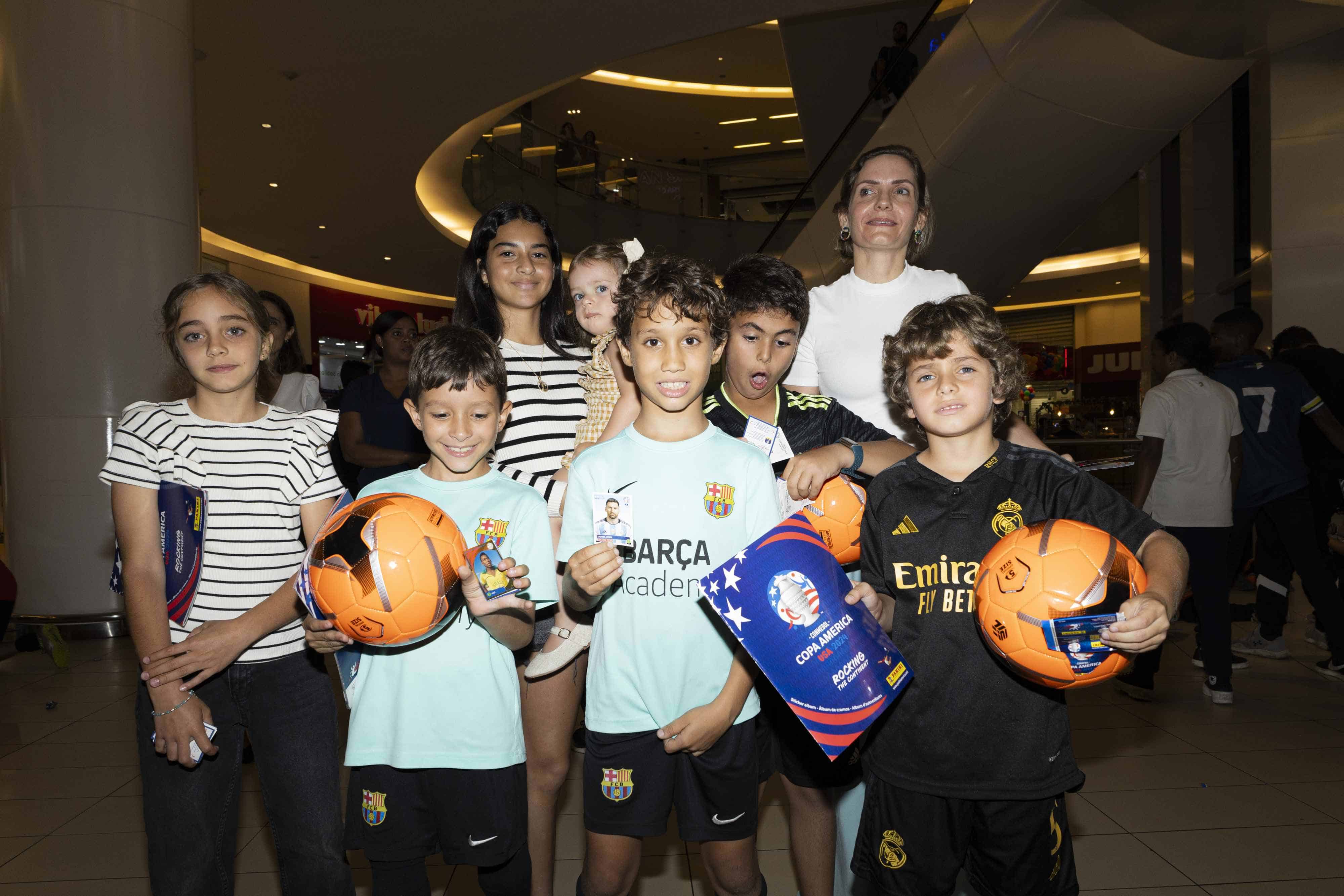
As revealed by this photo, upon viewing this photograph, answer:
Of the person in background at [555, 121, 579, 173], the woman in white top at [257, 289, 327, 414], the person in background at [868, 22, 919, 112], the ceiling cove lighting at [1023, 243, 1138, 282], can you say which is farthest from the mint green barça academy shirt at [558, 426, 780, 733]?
the ceiling cove lighting at [1023, 243, 1138, 282]

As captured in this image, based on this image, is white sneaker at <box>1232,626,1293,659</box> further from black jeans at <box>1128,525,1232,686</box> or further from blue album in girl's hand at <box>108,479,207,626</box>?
blue album in girl's hand at <box>108,479,207,626</box>

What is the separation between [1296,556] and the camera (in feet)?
17.5

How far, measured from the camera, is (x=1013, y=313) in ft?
87.5

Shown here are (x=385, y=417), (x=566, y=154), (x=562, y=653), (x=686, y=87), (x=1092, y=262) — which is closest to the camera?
(x=562, y=653)

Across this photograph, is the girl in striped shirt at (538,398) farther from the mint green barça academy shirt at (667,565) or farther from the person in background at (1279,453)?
the person in background at (1279,453)

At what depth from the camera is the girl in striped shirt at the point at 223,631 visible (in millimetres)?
2053

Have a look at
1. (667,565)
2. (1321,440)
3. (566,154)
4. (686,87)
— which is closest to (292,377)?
(667,565)

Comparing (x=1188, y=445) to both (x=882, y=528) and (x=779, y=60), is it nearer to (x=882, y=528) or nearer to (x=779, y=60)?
(x=882, y=528)

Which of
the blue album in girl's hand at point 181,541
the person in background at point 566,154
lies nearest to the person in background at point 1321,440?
the blue album in girl's hand at point 181,541

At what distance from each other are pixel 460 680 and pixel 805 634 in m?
0.91

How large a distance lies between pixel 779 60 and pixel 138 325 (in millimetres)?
17838

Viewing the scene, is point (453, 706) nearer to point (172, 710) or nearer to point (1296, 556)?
point (172, 710)

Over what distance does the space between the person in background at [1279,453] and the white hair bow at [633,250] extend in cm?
451

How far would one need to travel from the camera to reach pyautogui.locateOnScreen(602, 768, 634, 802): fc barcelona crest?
204cm
